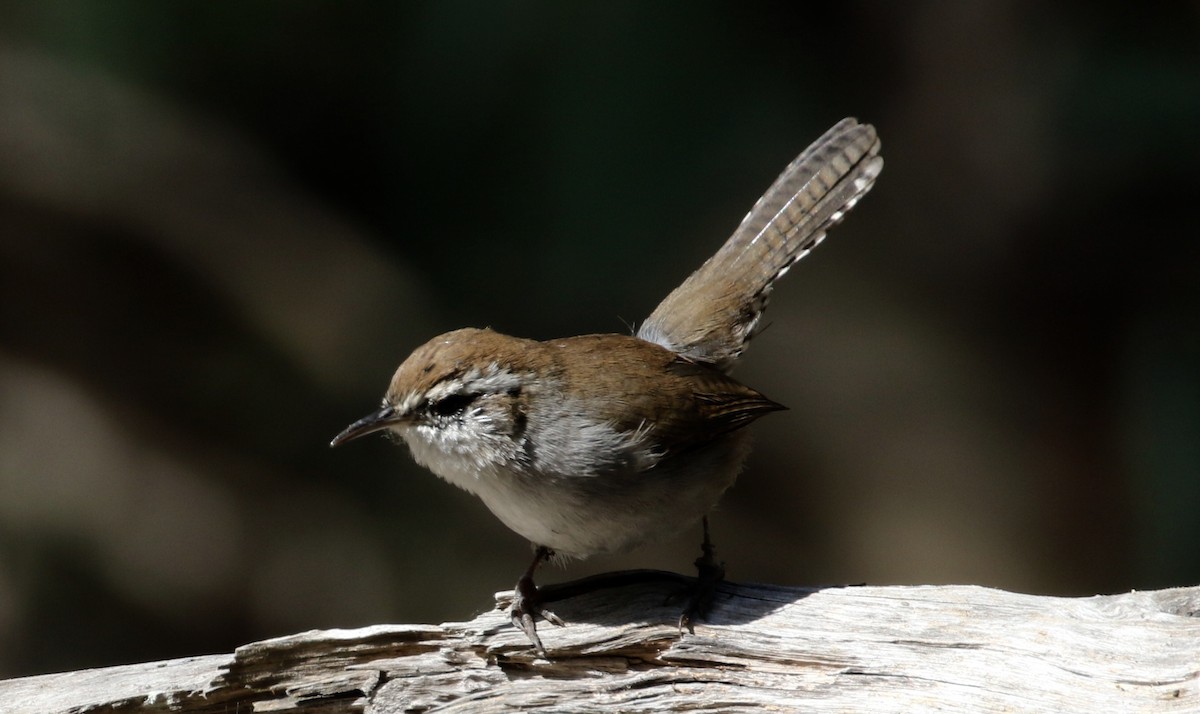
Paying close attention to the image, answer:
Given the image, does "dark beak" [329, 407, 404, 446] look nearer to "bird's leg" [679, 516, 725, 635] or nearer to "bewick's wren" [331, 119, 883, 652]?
"bewick's wren" [331, 119, 883, 652]

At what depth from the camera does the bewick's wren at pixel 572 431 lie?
3289 millimetres

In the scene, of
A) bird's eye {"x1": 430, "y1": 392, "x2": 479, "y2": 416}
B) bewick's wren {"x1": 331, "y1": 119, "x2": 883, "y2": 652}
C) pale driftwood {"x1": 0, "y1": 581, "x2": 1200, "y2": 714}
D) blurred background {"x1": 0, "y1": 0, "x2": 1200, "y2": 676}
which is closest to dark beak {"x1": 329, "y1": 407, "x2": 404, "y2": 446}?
bewick's wren {"x1": 331, "y1": 119, "x2": 883, "y2": 652}

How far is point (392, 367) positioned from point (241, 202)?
4.32ft

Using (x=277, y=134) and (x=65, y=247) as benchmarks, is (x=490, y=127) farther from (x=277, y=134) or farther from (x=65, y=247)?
(x=65, y=247)

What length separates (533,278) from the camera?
612 cm

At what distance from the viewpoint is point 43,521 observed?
232 inches

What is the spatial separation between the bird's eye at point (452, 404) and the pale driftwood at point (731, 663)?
0.70 metres

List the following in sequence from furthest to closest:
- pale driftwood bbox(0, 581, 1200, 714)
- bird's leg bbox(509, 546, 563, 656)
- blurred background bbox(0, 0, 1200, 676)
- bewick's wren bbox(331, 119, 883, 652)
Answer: blurred background bbox(0, 0, 1200, 676)
bird's leg bbox(509, 546, 563, 656)
bewick's wren bbox(331, 119, 883, 652)
pale driftwood bbox(0, 581, 1200, 714)

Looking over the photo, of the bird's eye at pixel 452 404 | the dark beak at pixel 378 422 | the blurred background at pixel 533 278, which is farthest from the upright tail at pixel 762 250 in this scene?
the blurred background at pixel 533 278

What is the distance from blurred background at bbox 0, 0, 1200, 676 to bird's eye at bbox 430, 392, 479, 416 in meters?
2.84

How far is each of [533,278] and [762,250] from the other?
2.04 meters

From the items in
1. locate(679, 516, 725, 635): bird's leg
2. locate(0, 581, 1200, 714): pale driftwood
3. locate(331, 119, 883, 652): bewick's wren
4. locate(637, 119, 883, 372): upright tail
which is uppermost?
locate(637, 119, 883, 372): upright tail

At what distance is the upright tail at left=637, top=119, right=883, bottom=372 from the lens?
4.26 meters

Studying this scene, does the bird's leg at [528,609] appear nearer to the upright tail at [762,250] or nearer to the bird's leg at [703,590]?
the bird's leg at [703,590]
